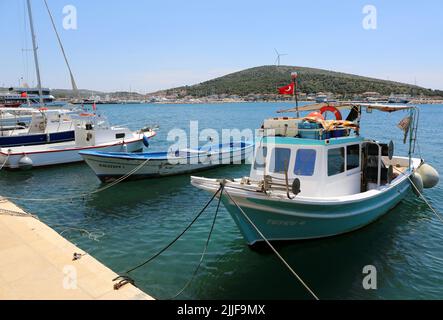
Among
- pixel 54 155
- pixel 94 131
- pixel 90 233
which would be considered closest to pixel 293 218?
pixel 90 233

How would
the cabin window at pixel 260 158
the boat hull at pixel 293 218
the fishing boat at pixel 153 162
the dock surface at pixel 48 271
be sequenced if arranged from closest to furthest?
the dock surface at pixel 48 271
the boat hull at pixel 293 218
the cabin window at pixel 260 158
the fishing boat at pixel 153 162

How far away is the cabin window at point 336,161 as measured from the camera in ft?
32.7

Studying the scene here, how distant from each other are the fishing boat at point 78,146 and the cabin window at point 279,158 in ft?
56.5

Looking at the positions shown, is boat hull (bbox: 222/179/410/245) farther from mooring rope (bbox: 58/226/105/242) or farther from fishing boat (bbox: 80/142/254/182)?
fishing boat (bbox: 80/142/254/182)

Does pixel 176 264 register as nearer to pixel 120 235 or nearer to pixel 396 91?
pixel 120 235

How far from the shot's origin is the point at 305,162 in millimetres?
9789

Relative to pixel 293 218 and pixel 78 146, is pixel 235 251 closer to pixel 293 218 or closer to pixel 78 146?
pixel 293 218

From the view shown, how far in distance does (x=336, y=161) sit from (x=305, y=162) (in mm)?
1085

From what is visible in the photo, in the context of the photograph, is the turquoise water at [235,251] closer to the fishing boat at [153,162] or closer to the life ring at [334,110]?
the fishing boat at [153,162]

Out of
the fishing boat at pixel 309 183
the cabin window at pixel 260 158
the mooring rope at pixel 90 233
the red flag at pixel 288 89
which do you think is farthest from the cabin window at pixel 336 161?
the mooring rope at pixel 90 233

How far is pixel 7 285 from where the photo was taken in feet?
20.7

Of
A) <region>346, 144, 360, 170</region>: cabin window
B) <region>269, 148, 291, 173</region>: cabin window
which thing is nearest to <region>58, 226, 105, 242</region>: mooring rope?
<region>269, 148, 291, 173</region>: cabin window

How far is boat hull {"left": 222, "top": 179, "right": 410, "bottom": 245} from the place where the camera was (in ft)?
28.3

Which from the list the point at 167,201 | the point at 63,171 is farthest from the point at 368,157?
the point at 63,171
